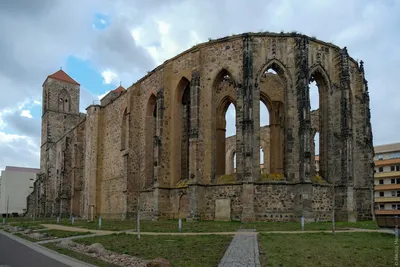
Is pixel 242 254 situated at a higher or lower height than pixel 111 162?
lower

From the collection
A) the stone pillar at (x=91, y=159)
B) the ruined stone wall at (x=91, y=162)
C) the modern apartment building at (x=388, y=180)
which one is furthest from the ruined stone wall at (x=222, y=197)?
the modern apartment building at (x=388, y=180)

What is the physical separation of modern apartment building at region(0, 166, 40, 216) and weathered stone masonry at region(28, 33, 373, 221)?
6455cm

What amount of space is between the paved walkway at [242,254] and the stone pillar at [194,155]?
11457mm

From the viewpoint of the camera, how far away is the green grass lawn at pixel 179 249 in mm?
10179

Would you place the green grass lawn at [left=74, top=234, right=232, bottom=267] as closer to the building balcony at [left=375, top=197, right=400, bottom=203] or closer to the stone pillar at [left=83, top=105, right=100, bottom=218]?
the stone pillar at [left=83, top=105, right=100, bottom=218]

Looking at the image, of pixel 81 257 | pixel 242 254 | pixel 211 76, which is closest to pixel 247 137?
pixel 211 76

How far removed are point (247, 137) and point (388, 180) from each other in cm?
4774

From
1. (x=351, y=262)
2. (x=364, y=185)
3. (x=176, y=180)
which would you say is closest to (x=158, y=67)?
(x=176, y=180)

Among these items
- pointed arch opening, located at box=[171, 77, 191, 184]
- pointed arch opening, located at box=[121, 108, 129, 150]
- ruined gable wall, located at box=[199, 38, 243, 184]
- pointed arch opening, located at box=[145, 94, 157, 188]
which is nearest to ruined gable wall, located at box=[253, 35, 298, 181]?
ruined gable wall, located at box=[199, 38, 243, 184]

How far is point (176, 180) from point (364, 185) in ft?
42.5

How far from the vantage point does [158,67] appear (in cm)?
3186

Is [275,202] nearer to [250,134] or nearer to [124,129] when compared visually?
[250,134]

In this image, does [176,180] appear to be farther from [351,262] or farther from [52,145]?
[52,145]

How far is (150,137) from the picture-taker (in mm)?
33438
